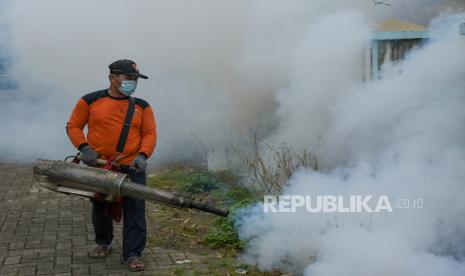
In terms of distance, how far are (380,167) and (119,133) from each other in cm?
225

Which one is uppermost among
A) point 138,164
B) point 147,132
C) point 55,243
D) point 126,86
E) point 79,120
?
point 126,86

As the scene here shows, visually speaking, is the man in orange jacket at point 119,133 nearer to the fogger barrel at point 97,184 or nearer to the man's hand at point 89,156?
the man's hand at point 89,156

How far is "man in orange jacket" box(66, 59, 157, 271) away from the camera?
4871mm

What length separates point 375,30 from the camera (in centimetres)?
720

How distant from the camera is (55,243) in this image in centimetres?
569

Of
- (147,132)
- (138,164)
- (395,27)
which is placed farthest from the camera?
(395,27)

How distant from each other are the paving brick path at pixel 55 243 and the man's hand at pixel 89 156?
90 centimetres

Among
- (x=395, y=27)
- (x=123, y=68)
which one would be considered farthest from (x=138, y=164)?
(x=395, y=27)

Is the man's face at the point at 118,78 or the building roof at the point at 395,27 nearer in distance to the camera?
the man's face at the point at 118,78

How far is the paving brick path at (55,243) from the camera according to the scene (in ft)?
16.4

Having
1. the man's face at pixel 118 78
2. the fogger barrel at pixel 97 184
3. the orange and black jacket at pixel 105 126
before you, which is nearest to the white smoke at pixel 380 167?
the fogger barrel at pixel 97 184

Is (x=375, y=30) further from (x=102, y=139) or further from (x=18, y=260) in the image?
(x=18, y=260)

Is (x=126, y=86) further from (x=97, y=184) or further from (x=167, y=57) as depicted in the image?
(x=167, y=57)

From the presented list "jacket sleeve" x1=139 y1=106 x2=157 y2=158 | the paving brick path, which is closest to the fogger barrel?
"jacket sleeve" x1=139 y1=106 x2=157 y2=158
